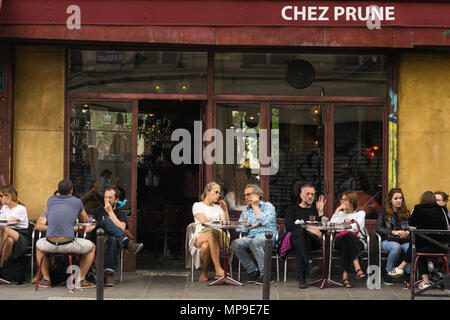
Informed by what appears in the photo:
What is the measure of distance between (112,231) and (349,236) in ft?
10.5

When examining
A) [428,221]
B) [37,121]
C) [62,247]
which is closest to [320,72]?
[428,221]

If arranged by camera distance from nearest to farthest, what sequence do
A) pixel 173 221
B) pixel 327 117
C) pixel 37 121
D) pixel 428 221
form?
pixel 428 221 < pixel 37 121 < pixel 327 117 < pixel 173 221

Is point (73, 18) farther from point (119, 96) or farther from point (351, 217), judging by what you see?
point (351, 217)

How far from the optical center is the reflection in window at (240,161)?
11.0 metres

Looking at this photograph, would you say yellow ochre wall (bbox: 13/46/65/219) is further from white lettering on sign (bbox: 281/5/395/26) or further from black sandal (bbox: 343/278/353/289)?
black sandal (bbox: 343/278/353/289)

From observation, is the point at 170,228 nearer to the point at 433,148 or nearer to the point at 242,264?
the point at 242,264

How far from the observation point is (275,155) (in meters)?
11.1

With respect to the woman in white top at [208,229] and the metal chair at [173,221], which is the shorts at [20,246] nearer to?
the woman in white top at [208,229]

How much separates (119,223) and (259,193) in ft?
6.53

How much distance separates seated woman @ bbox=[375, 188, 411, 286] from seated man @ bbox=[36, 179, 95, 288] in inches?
159

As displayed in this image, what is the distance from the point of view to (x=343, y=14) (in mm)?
10258

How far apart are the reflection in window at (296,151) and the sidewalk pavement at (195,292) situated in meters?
1.49

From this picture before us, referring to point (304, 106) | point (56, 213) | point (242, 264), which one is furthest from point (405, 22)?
point (56, 213)

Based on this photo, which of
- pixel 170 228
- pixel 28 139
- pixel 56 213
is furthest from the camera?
pixel 170 228
